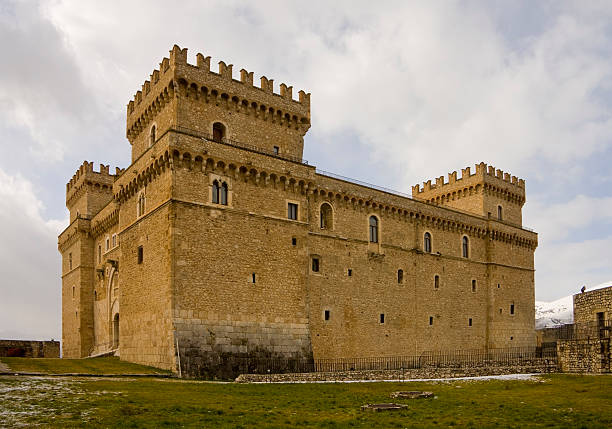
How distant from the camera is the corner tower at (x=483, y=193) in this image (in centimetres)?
5288

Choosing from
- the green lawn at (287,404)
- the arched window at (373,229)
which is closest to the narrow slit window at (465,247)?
the arched window at (373,229)

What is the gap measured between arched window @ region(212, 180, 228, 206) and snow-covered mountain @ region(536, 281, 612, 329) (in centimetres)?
6987

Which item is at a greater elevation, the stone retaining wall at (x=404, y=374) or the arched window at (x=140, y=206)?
the arched window at (x=140, y=206)

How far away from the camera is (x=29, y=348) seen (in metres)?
46.8

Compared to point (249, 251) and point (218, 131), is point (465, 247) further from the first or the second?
point (218, 131)

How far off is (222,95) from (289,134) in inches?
210

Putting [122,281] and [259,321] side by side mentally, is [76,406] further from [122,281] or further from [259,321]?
[122,281]

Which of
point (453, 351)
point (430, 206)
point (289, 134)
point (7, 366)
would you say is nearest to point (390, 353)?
point (453, 351)

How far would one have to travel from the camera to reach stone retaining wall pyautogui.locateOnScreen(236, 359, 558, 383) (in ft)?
96.0

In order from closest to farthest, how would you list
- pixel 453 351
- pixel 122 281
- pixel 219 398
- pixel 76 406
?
pixel 76 406, pixel 219 398, pixel 122 281, pixel 453 351

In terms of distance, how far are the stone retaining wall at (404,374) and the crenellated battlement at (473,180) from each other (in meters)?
21.7

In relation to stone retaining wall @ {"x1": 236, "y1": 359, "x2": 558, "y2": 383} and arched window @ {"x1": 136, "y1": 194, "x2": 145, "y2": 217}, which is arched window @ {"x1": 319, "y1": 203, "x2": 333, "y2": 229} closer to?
stone retaining wall @ {"x1": 236, "y1": 359, "x2": 558, "y2": 383}

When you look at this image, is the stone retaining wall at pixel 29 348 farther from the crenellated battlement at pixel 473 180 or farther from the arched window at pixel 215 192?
the crenellated battlement at pixel 473 180

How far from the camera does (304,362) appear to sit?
34.2 meters
